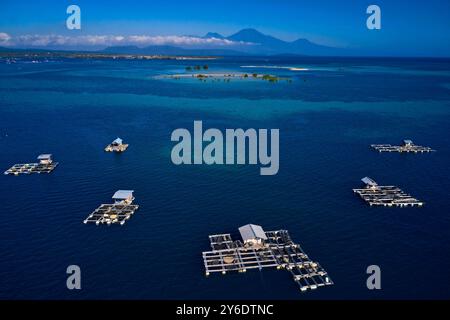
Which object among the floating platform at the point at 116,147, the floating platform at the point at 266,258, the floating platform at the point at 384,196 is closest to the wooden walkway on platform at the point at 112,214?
the floating platform at the point at 266,258

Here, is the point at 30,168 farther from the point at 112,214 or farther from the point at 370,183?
the point at 370,183

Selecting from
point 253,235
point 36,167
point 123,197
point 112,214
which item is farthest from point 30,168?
point 253,235

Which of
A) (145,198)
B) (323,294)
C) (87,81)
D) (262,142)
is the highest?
(87,81)

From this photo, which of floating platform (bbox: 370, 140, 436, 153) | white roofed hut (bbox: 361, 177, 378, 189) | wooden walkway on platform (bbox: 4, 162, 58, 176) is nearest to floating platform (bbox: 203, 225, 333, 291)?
white roofed hut (bbox: 361, 177, 378, 189)

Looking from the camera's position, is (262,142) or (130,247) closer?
(130,247)

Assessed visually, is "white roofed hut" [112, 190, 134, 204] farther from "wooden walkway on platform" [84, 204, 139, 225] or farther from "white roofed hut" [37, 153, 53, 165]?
"white roofed hut" [37, 153, 53, 165]

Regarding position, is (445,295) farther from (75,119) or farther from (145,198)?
(75,119)

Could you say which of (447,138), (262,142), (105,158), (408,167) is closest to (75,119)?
(105,158)
